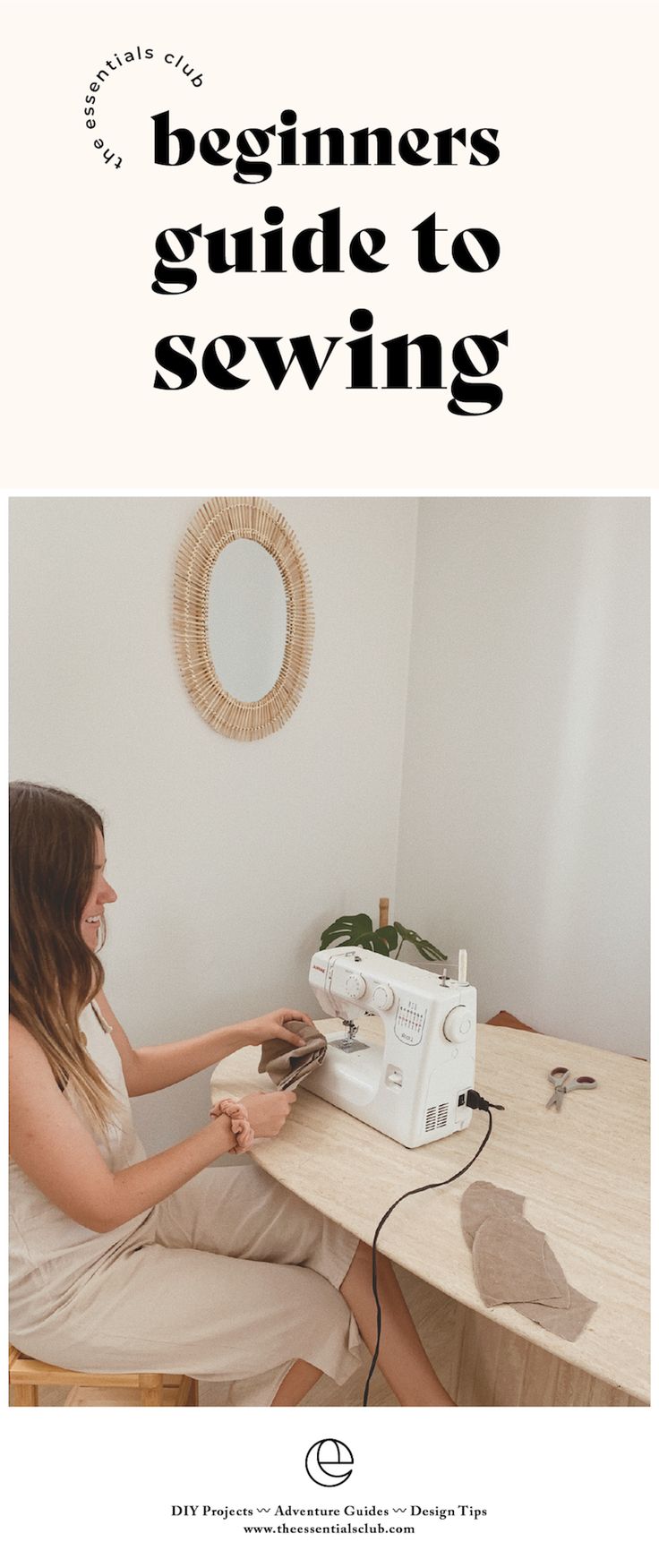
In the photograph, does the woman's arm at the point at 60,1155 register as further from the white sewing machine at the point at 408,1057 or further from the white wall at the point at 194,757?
the white wall at the point at 194,757

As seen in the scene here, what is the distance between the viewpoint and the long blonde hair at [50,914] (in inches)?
37.5

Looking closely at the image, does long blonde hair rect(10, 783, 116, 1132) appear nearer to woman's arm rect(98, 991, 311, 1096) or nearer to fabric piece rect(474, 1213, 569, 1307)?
woman's arm rect(98, 991, 311, 1096)

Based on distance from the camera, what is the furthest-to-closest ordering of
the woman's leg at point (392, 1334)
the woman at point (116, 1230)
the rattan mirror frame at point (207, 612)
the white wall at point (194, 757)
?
1. the rattan mirror frame at point (207, 612)
2. the white wall at point (194, 757)
3. the woman's leg at point (392, 1334)
4. the woman at point (116, 1230)

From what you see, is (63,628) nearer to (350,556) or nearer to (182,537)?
(182,537)

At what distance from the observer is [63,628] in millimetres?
1572

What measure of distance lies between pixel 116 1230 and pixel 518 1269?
0.57 metres

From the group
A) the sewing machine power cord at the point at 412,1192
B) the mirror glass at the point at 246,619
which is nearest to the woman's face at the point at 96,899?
the sewing machine power cord at the point at 412,1192

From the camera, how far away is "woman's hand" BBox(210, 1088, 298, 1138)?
1131mm

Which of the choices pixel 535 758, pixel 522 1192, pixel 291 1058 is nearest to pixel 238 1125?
pixel 291 1058

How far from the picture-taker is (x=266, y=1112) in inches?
45.0

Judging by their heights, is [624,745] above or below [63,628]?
below

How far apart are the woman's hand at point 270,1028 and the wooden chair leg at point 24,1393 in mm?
541
